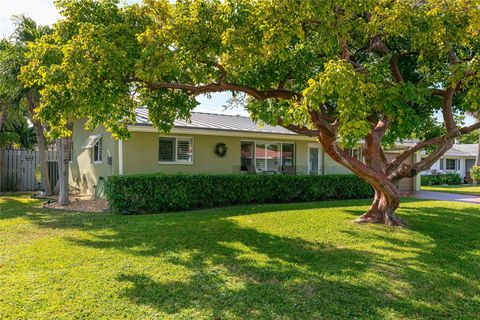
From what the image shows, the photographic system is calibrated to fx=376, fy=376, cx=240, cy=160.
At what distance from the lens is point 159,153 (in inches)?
595

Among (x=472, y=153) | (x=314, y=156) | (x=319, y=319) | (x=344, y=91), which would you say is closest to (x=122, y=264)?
(x=319, y=319)

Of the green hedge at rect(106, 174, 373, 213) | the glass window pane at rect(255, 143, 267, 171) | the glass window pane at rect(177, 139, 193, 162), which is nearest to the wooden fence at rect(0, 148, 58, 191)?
the glass window pane at rect(177, 139, 193, 162)

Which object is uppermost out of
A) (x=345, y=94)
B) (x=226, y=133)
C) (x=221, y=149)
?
(x=226, y=133)

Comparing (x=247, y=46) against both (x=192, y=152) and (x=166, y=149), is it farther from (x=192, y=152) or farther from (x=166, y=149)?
(x=192, y=152)

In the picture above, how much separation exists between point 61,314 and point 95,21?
237 inches

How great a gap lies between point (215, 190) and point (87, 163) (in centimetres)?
767

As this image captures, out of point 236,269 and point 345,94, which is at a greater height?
point 345,94

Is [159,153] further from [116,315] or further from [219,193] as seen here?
[116,315]

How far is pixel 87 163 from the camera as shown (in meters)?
17.8

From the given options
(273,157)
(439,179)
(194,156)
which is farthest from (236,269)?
(439,179)

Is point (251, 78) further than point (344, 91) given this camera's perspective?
Yes

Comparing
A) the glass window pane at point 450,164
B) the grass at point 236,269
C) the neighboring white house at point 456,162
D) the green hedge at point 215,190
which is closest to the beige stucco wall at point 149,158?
the green hedge at point 215,190

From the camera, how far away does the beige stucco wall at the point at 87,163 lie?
582 inches

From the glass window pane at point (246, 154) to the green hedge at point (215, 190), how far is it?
270 cm
